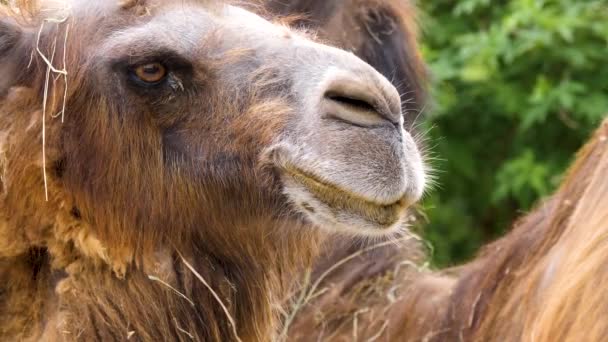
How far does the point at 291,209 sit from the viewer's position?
10.8 ft

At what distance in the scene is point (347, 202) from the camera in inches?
124

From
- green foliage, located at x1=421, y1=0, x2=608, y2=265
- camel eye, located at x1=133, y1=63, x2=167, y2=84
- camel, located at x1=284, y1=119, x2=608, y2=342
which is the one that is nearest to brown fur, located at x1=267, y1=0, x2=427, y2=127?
camel, located at x1=284, y1=119, x2=608, y2=342

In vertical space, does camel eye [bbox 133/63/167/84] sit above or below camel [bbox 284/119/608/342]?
above

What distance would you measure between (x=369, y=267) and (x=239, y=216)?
126cm

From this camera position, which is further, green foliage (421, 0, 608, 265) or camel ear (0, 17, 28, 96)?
green foliage (421, 0, 608, 265)

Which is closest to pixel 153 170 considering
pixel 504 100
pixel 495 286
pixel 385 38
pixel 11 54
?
pixel 11 54

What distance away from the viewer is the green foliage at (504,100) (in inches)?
257

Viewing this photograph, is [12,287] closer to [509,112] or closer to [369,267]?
[369,267]

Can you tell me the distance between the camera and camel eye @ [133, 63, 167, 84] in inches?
129

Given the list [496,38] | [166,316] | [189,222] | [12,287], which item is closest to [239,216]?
[189,222]

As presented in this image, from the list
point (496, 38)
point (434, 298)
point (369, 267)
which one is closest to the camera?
point (434, 298)

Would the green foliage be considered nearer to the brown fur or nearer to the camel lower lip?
the brown fur

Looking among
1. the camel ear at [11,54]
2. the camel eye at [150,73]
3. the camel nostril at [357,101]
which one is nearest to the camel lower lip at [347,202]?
the camel nostril at [357,101]

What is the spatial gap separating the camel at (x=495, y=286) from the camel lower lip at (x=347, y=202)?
19.9 inches
